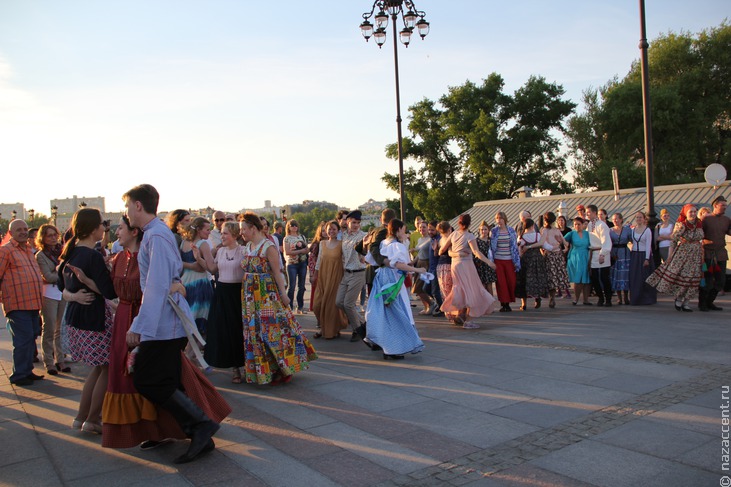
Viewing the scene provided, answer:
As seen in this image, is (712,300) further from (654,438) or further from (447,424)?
(447,424)

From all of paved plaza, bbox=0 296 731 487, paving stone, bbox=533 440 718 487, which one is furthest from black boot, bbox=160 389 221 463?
paving stone, bbox=533 440 718 487

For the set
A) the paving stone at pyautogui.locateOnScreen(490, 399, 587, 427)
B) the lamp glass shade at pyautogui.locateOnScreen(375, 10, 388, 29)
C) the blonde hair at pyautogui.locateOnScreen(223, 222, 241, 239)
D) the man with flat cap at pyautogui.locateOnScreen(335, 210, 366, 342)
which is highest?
the lamp glass shade at pyautogui.locateOnScreen(375, 10, 388, 29)

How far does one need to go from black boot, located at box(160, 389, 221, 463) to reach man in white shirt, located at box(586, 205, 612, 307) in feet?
29.6

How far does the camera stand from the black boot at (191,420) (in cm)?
438

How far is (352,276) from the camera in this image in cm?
904

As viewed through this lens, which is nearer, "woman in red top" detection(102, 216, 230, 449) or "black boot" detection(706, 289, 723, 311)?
"woman in red top" detection(102, 216, 230, 449)

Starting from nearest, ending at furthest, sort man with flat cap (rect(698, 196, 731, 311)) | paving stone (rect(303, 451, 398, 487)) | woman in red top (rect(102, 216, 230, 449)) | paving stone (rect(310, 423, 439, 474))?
paving stone (rect(303, 451, 398, 487)) < paving stone (rect(310, 423, 439, 474)) < woman in red top (rect(102, 216, 230, 449)) < man with flat cap (rect(698, 196, 731, 311))

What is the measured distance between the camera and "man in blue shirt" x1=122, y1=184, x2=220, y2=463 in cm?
428

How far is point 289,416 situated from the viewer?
17.7ft

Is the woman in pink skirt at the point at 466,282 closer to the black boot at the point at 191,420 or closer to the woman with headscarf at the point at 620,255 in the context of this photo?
the woman with headscarf at the point at 620,255

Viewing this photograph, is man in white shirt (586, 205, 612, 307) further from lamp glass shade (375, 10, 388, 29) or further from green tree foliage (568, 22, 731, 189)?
green tree foliage (568, 22, 731, 189)

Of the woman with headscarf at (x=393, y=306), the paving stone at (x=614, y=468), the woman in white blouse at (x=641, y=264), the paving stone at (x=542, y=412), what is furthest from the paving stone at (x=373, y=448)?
the woman in white blouse at (x=641, y=264)

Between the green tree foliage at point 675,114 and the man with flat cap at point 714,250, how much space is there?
25584 millimetres

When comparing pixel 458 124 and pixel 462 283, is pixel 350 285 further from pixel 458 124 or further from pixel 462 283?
pixel 458 124
